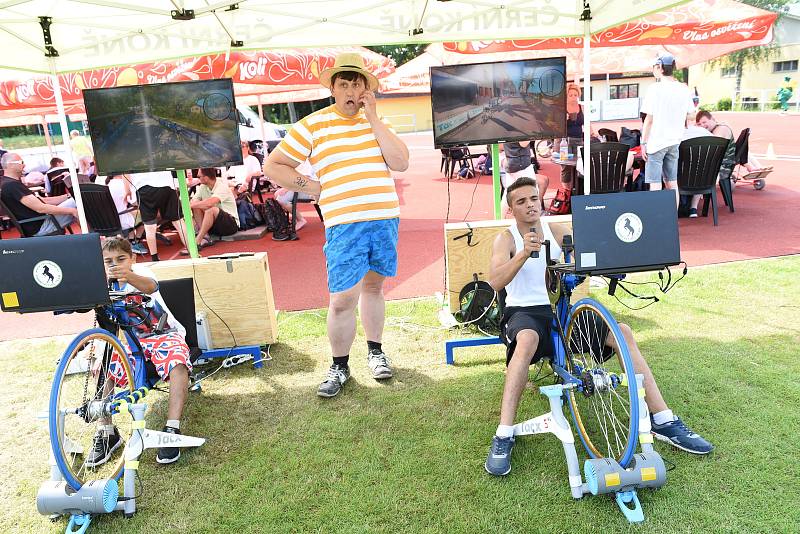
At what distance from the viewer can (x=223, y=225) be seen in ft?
26.4

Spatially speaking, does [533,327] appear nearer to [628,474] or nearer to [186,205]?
[628,474]

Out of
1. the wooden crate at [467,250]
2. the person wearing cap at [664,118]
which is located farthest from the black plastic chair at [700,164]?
the wooden crate at [467,250]

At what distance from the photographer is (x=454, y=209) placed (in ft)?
30.8

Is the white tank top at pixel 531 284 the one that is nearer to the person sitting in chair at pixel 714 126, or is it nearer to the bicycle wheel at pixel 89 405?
the bicycle wheel at pixel 89 405

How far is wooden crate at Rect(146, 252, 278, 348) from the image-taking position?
4.21 metres

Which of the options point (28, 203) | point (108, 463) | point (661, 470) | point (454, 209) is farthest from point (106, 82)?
point (661, 470)

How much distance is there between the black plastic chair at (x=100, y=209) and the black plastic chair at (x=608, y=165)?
5.83 m

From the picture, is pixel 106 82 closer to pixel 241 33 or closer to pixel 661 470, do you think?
pixel 241 33

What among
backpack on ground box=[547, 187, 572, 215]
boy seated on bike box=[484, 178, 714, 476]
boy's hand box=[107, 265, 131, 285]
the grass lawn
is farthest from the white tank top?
backpack on ground box=[547, 187, 572, 215]

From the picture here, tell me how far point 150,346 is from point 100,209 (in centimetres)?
461

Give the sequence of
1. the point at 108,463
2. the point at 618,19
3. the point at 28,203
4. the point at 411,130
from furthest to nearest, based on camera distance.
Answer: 1. the point at 411,130
2. the point at 28,203
3. the point at 618,19
4. the point at 108,463

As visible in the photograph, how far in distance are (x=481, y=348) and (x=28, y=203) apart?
6206 millimetres

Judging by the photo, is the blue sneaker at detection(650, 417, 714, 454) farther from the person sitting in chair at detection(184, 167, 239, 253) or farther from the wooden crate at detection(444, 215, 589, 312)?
the person sitting in chair at detection(184, 167, 239, 253)

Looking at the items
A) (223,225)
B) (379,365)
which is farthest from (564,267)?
(223,225)
